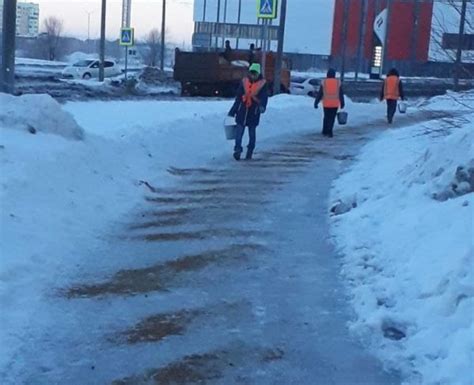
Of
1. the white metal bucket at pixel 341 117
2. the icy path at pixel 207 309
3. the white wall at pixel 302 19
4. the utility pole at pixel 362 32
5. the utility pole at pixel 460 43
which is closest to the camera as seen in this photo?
the icy path at pixel 207 309

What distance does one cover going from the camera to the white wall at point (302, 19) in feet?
300

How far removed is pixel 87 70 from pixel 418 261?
167 ft

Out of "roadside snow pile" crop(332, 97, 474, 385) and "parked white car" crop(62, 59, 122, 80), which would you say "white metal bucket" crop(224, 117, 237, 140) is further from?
"parked white car" crop(62, 59, 122, 80)

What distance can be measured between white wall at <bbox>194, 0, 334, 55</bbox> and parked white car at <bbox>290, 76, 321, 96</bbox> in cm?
4734

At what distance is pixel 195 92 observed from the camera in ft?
129

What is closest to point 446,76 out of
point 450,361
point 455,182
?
point 455,182

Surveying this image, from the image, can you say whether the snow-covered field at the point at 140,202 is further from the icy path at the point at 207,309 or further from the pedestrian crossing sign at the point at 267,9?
the pedestrian crossing sign at the point at 267,9

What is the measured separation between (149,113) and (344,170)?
506 centimetres

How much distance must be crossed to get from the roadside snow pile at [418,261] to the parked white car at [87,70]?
4520 cm

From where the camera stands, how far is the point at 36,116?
12.1 meters

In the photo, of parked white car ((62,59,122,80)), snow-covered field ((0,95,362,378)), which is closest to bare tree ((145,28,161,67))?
parked white car ((62,59,122,80))

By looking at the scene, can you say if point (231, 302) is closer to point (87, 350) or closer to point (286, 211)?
point (87, 350)

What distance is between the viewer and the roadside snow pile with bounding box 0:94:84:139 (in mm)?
11805

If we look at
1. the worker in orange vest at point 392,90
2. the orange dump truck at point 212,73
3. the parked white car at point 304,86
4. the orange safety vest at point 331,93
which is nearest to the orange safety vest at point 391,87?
the worker in orange vest at point 392,90
